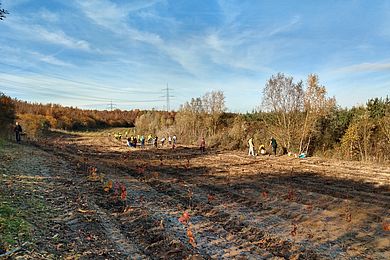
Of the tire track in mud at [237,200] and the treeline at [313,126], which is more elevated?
the treeline at [313,126]

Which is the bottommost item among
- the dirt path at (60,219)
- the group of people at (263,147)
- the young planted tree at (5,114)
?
the dirt path at (60,219)

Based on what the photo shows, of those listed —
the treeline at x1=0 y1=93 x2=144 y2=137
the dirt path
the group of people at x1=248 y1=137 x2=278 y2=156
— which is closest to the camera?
the dirt path

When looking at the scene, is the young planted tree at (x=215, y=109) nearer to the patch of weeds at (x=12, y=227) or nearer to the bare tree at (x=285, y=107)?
the bare tree at (x=285, y=107)

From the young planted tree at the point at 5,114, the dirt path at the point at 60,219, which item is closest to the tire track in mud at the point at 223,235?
the dirt path at the point at 60,219

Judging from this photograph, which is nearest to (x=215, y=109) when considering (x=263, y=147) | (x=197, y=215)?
(x=263, y=147)

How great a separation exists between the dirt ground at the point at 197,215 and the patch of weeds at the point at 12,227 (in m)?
0.15

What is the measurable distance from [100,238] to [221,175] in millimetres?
9618

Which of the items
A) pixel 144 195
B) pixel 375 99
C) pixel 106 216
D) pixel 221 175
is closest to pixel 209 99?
pixel 375 99

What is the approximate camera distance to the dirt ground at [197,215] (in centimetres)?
594

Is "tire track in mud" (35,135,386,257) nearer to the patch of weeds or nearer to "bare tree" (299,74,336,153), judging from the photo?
the patch of weeds

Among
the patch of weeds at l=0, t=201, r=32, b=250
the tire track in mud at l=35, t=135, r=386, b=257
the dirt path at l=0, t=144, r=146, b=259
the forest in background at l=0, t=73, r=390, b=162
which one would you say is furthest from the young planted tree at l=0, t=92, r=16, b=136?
the patch of weeds at l=0, t=201, r=32, b=250

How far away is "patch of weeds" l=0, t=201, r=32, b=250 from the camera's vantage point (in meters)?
5.31

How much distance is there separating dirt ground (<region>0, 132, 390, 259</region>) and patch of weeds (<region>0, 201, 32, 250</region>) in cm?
15

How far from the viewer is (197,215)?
331 inches
